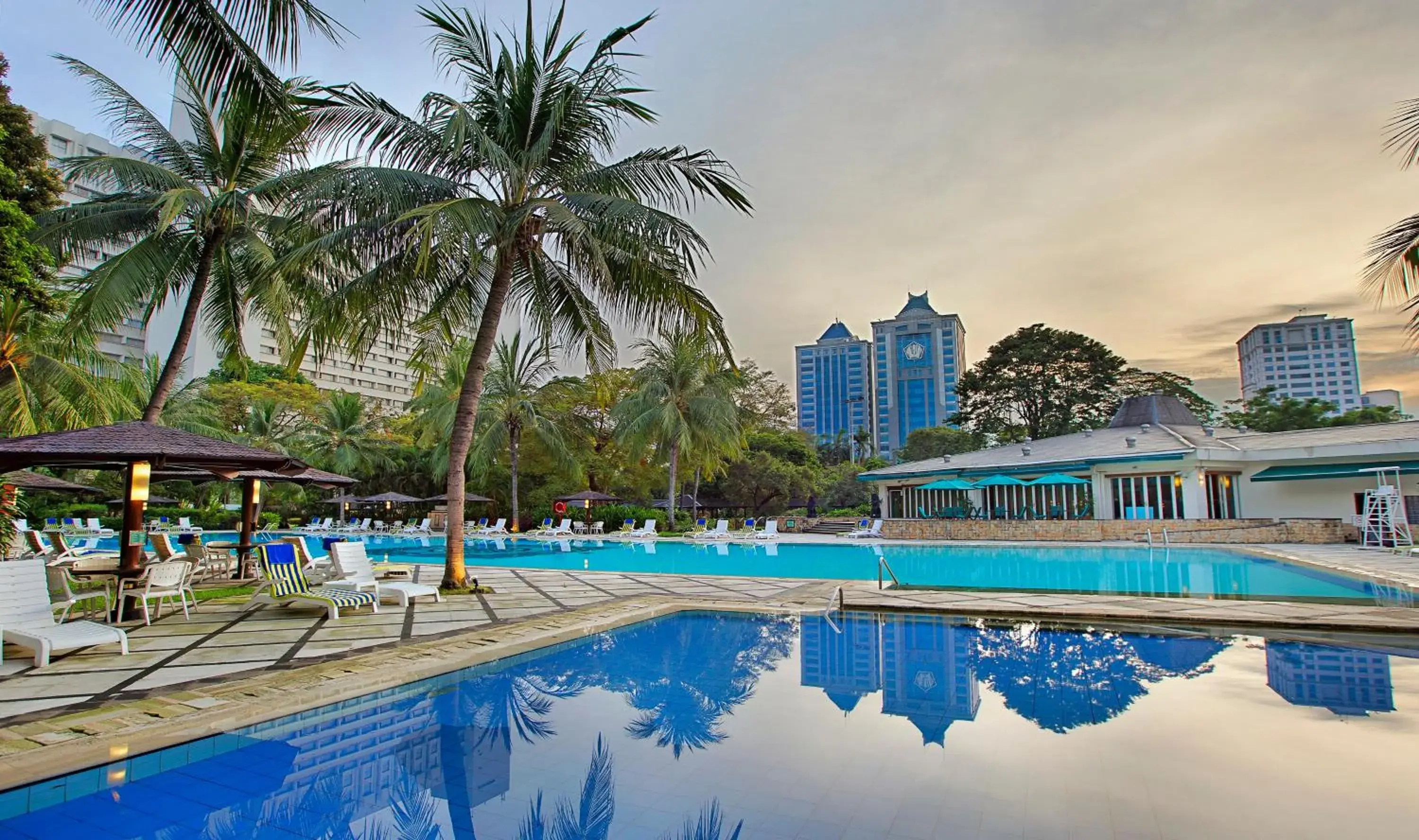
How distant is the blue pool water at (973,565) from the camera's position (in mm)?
11227

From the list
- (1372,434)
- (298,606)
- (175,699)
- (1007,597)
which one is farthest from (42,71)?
(1372,434)

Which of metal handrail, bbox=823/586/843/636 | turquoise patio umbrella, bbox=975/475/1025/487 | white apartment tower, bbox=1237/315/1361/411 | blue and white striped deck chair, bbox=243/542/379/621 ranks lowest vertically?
metal handrail, bbox=823/586/843/636

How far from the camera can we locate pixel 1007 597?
→ 990 cm

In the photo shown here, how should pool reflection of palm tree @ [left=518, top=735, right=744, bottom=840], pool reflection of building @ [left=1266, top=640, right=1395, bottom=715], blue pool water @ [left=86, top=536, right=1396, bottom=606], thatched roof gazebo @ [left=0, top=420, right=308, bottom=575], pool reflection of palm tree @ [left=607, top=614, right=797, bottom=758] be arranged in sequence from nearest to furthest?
pool reflection of palm tree @ [left=518, top=735, right=744, bottom=840] < pool reflection of palm tree @ [left=607, top=614, right=797, bottom=758] < pool reflection of building @ [left=1266, top=640, right=1395, bottom=715] < thatched roof gazebo @ [left=0, top=420, right=308, bottom=575] < blue pool water @ [left=86, top=536, right=1396, bottom=606]

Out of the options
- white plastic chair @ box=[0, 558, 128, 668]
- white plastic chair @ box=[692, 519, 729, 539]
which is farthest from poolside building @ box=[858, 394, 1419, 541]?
white plastic chair @ box=[0, 558, 128, 668]

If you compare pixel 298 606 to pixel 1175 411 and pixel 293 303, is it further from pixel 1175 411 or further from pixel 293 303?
pixel 1175 411

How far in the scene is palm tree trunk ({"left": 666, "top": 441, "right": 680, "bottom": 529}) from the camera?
26.2m

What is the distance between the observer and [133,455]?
681cm

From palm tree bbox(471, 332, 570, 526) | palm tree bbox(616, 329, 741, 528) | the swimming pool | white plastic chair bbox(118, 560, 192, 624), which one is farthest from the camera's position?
palm tree bbox(471, 332, 570, 526)

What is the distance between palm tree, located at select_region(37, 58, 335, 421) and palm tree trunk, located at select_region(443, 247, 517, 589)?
2465 mm

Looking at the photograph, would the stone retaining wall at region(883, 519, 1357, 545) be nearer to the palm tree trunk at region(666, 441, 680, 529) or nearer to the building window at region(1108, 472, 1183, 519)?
the building window at region(1108, 472, 1183, 519)

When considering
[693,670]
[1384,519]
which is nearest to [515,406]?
[693,670]

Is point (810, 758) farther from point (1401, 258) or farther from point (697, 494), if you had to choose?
point (697, 494)

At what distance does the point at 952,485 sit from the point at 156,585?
864 inches
